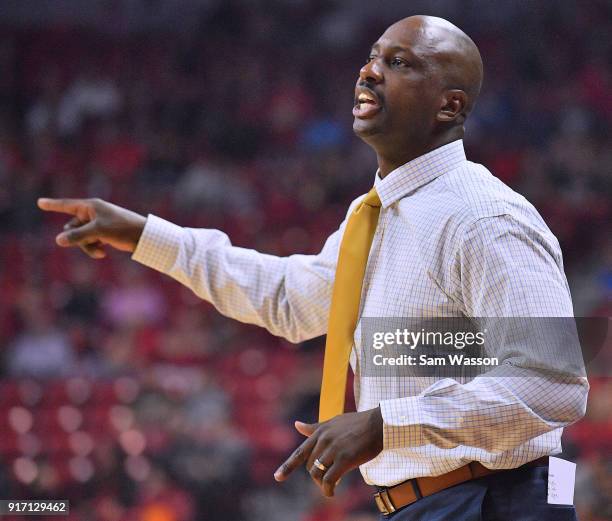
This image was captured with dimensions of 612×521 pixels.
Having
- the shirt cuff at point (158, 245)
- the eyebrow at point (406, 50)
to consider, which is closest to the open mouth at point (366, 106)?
the eyebrow at point (406, 50)

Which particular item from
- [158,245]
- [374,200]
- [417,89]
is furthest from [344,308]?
[158,245]

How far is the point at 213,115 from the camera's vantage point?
7.50 metres

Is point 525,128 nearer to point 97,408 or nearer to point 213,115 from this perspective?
point 213,115

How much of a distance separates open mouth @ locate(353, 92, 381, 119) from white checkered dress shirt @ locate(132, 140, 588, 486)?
0.13 meters

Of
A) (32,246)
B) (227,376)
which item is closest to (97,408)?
(227,376)

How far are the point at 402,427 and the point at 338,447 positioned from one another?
106mm

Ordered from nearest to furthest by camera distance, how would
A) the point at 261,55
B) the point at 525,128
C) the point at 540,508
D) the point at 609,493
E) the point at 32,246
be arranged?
1. the point at 540,508
2. the point at 609,493
3. the point at 32,246
4. the point at 525,128
5. the point at 261,55

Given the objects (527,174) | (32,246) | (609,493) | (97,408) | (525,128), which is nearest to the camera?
(609,493)

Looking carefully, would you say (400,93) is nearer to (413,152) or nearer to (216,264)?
(413,152)

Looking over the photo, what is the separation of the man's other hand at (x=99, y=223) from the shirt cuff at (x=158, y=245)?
0.09 feet

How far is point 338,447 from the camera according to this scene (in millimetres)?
1533

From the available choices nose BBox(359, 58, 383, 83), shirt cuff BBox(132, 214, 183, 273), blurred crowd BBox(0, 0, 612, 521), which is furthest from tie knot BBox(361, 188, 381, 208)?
blurred crowd BBox(0, 0, 612, 521)

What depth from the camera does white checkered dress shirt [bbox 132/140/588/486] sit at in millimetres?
1562

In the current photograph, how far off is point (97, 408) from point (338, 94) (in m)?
3.68
